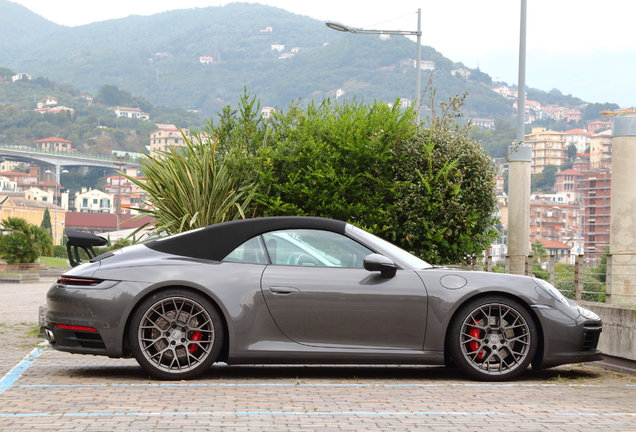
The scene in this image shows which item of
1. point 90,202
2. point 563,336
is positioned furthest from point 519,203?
point 90,202

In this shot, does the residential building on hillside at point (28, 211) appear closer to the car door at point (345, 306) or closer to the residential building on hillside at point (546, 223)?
the residential building on hillside at point (546, 223)

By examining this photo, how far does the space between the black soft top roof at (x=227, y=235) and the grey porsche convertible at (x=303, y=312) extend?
0.02 metres

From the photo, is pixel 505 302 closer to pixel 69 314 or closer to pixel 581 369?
pixel 581 369

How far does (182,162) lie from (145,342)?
484 cm

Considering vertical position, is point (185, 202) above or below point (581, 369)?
above

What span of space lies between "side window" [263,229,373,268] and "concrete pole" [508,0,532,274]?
10.5 m

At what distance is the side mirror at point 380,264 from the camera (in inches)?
238

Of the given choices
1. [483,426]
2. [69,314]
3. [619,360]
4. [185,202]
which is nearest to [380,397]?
[483,426]

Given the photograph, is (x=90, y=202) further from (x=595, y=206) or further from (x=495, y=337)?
(x=495, y=337)

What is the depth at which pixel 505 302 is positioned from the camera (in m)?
6.21

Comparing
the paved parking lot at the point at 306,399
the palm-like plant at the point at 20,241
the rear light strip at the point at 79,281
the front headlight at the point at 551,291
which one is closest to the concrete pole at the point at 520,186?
the paved parking lot at the point at 306,399

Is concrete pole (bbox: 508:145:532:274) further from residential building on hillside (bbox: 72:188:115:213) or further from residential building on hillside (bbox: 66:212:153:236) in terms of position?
residential building on hillside (bbox: 72:188:115:213)

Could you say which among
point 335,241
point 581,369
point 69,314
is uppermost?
point 335,241

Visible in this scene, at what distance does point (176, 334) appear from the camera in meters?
6.02
